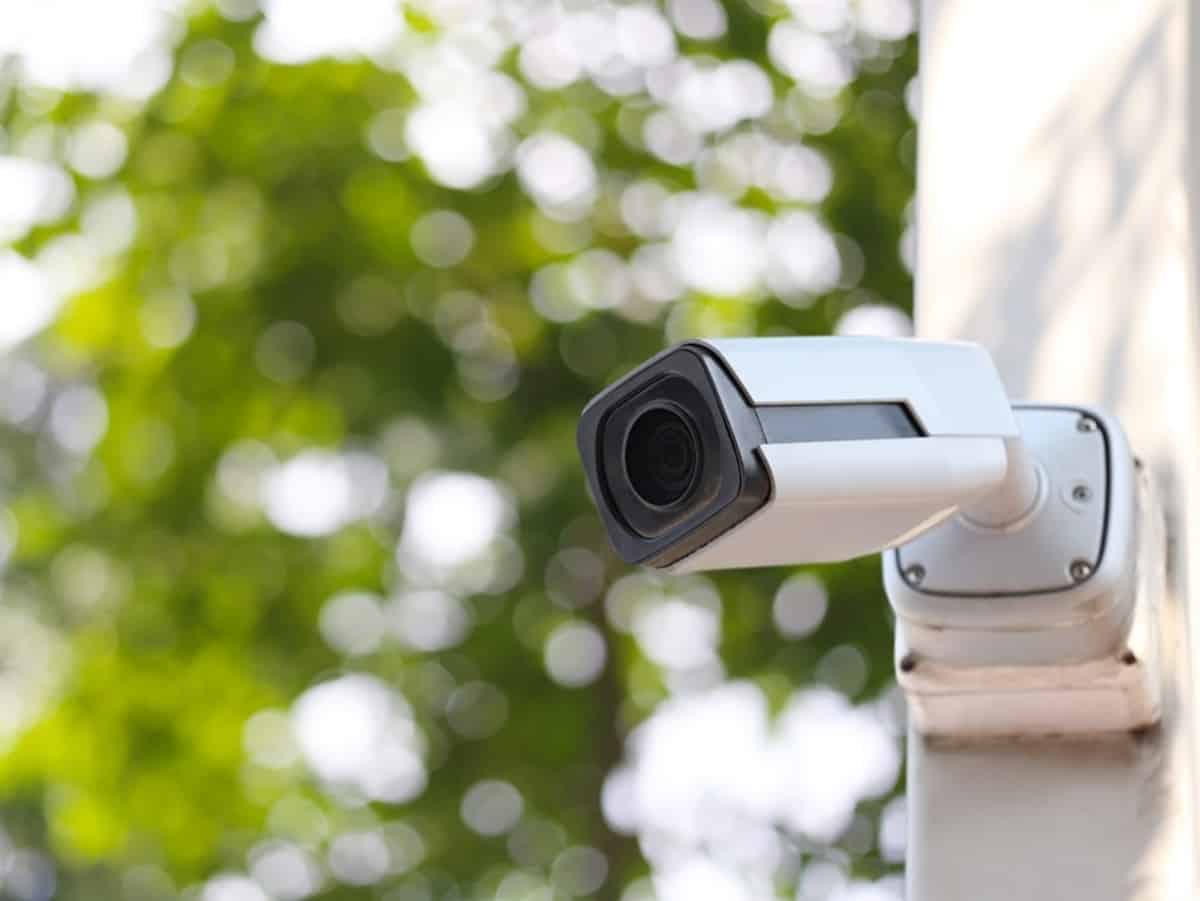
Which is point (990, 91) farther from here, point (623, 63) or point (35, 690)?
point (35, 690)

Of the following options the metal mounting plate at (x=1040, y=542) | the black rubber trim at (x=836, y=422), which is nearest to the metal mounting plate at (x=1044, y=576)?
the metal mounting plate at (x=1040, y=542)

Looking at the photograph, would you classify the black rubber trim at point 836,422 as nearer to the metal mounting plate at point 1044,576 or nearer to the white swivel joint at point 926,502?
the white swivel joint at point 926,502

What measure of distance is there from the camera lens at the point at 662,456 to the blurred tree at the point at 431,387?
7.90 ft

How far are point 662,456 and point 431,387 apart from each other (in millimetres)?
2708

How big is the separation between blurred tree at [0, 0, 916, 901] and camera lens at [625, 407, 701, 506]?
241cm

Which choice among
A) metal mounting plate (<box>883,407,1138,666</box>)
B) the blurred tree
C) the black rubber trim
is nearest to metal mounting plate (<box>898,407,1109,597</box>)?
metal mounting plate (<box>883,407,1138,666</box>)

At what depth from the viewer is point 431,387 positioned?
328 cm

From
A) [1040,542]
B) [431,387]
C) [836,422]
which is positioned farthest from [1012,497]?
[431,387]

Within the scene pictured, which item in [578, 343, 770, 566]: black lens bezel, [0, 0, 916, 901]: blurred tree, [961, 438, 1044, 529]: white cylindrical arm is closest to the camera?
[578, 343, 770, 566]: black lens bezel

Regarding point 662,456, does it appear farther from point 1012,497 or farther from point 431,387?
point 431,387

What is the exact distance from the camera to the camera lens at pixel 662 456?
0.57m

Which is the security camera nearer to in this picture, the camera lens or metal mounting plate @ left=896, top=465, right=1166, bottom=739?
the camera lens

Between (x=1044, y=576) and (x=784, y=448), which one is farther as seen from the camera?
(x=1044, y=576)

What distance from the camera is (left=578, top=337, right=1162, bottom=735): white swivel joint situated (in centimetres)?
57
